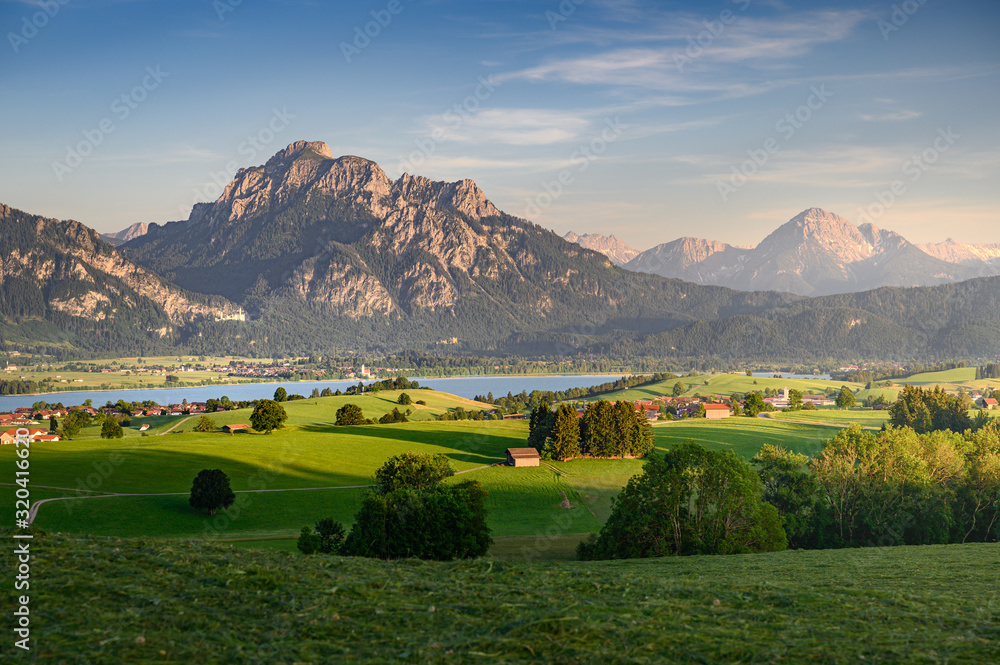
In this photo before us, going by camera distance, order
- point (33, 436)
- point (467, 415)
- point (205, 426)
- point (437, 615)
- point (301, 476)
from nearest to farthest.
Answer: point (437, 615) < point (301, 476) < point (33, 436) < point (205, 426) < point (467, 415)

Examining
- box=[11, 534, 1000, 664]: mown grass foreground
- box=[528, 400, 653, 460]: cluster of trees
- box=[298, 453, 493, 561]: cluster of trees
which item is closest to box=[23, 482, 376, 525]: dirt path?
box=[298, 453, 493, 561]: cluster of trees

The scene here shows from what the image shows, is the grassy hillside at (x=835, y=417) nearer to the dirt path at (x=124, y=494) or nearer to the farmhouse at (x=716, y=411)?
the farmhouse at (x=716, y=411)

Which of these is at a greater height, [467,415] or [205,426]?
[205,426]

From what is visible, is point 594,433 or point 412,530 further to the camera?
point 594,433

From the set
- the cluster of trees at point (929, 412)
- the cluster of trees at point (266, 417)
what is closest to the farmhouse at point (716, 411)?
the cluster of trees at point (929, 412)

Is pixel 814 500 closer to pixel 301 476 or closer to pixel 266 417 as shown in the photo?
pixel 301 476

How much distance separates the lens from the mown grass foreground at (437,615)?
31.9 ft

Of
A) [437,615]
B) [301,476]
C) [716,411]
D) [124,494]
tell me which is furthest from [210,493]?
[716,411]

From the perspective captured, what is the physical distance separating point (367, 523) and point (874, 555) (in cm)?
2426

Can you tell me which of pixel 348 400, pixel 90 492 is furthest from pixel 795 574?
pixel 348 400

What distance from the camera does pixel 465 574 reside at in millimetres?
15281

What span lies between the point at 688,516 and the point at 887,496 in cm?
2004

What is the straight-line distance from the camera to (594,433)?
84.7 metres

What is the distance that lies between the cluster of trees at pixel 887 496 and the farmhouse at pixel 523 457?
30.5m
